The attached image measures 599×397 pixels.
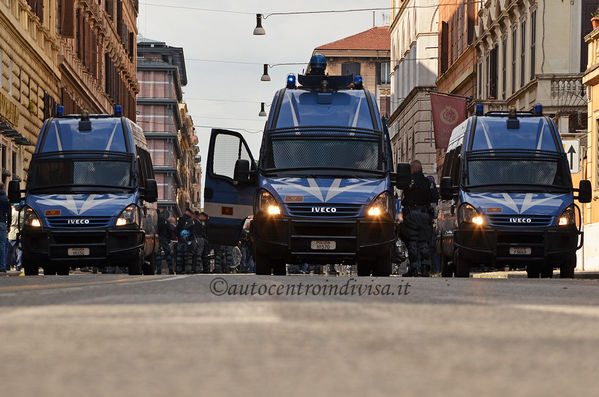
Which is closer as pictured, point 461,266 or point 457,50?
point 461,266

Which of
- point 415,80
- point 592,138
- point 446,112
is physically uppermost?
point 415,80

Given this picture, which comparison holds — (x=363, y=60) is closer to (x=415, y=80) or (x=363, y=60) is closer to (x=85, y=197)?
(x=415, y=80)

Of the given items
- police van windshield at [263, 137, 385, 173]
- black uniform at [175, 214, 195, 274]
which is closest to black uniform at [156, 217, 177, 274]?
black uniform at [175, 214, 195, 274]

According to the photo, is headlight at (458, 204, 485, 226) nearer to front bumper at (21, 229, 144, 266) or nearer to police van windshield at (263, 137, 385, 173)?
police van windshield at (263, 137, 385, 173)

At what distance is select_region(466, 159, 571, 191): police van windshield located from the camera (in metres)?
19.6

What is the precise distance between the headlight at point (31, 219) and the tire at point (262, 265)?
353 centimetres

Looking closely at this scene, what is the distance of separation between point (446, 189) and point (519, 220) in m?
1.40

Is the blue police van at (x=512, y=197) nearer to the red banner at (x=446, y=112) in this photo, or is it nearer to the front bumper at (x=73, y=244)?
the front bumper at (x=73, y=244)

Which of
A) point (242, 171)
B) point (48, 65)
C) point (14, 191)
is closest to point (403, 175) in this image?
point (242, 171)

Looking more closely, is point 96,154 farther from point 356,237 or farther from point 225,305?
point 225,305

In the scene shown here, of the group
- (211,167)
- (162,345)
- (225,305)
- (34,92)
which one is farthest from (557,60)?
(162,345)

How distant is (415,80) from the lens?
6781cm

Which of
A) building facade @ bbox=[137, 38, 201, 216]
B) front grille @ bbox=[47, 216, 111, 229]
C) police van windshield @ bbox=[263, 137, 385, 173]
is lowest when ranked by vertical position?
front grille @ bbox=[47, 216, 111, 229]

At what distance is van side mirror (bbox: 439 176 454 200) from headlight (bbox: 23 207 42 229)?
239 inches
